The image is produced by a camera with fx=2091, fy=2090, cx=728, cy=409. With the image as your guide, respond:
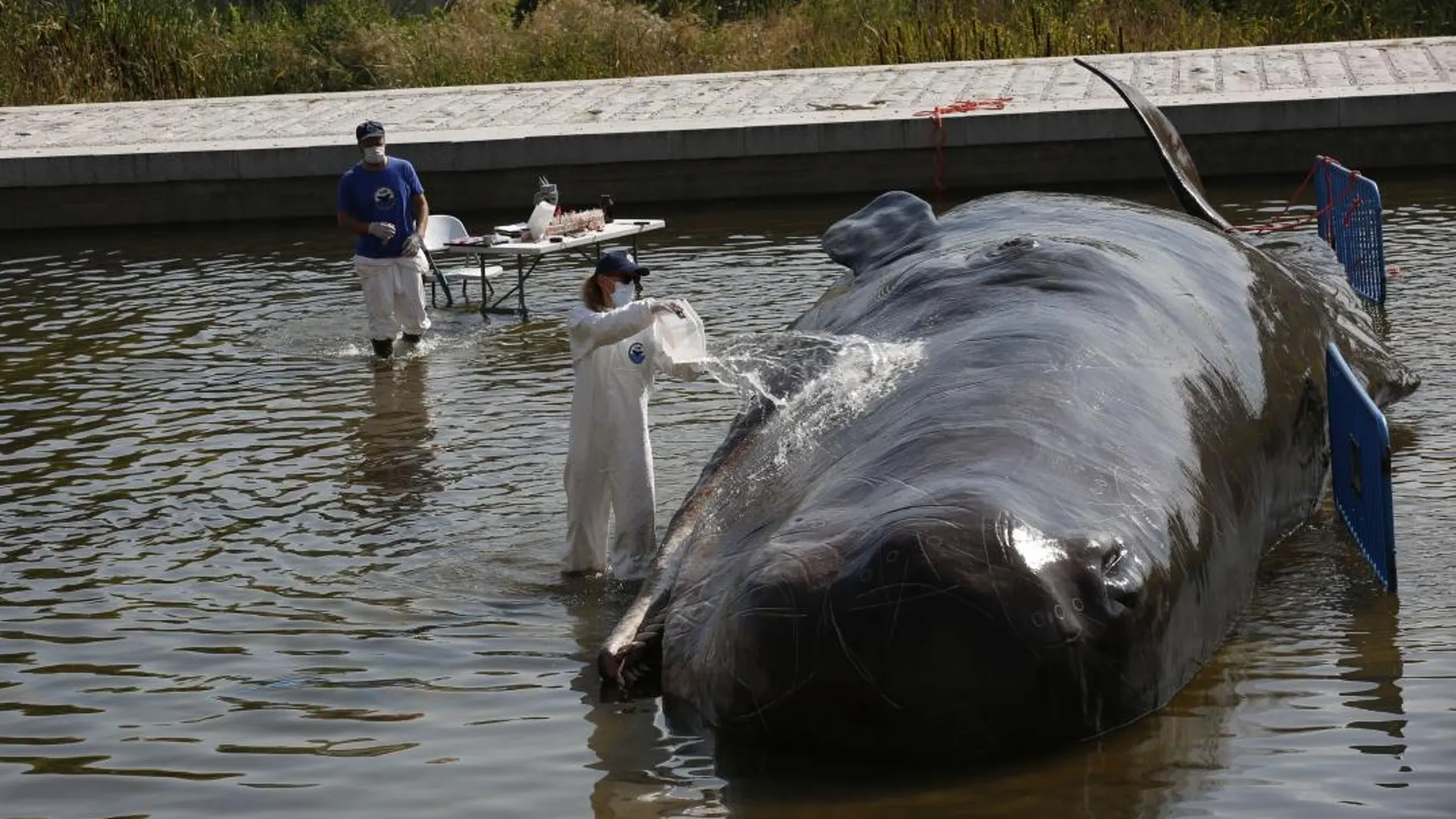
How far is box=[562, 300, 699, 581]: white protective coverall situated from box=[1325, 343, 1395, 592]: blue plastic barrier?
2.80m

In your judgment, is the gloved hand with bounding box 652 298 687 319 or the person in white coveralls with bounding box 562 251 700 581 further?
the person in white coveralls with bounding box 562 251 700 581

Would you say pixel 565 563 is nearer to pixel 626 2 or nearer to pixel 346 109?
pixel 346 109

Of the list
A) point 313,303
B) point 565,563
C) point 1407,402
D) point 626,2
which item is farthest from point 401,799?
point 626,2

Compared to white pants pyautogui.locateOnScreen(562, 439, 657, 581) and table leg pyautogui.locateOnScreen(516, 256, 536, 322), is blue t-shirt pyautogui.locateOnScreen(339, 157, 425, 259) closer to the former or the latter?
table leg pyautogui.locateOnScreen(516, 256, 536, 322)

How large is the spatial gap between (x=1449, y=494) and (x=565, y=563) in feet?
13.6

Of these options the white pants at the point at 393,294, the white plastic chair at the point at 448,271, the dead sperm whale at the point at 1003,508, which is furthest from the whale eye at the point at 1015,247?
the white plastic chair at the point at 448,271

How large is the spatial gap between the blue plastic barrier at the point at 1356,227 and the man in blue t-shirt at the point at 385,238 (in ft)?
20.7

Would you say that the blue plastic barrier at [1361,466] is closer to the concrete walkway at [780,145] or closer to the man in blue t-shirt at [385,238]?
the man in blue t-shirt at [385,238]

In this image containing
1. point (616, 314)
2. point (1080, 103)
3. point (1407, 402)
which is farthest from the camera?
point (1080, 103)

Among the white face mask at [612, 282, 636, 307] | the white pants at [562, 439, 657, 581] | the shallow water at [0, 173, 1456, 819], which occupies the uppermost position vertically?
the white face mask at [612, 282, 636, 307]

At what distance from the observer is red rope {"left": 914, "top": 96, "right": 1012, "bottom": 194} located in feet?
63.1

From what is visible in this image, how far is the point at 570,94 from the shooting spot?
23766 millimetres

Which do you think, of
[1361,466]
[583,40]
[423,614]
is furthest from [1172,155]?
[583,40]

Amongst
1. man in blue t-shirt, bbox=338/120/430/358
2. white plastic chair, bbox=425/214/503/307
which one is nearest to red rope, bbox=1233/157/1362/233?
white plastic chair, bbox=425/214/503/307
